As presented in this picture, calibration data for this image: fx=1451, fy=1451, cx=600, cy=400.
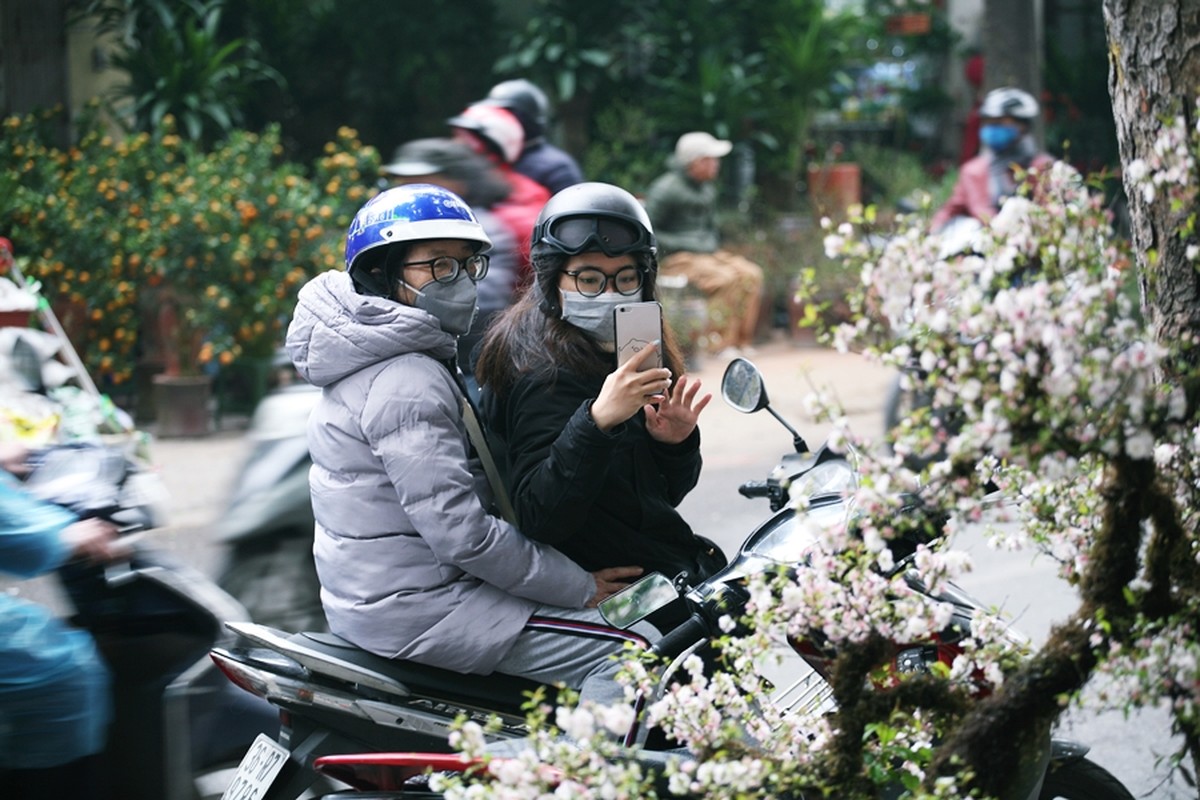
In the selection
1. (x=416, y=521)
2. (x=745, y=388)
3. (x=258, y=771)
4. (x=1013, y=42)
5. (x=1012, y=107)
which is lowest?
(x=258, y=771)

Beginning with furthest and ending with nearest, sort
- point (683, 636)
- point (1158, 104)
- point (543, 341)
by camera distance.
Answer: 1. point (543, 341)
2. point (683, 636)
3. point (1158, 104)

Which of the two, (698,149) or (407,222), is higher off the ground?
(698,149)

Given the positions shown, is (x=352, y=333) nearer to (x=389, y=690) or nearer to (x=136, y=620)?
(x=389, y=690)

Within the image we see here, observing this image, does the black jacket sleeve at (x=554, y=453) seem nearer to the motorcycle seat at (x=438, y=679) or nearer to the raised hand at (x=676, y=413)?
the raised hand at (x=676, y=413)

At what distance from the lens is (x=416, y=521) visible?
9.41 feet

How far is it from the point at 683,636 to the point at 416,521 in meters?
0.58

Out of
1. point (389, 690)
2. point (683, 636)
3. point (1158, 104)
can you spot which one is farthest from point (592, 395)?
point (1158, 104)

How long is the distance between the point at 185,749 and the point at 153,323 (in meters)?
6.30

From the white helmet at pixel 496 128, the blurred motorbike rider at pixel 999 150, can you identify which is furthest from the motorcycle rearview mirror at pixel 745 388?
the blurred motorbike rider at pixel 999 150

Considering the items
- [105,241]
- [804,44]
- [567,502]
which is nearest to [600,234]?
[567,502]

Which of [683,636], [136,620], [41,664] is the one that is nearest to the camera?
[683,636]

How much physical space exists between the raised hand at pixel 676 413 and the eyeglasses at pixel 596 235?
31 cm

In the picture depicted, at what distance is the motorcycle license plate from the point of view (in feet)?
9.71

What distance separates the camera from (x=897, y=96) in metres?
17.7
